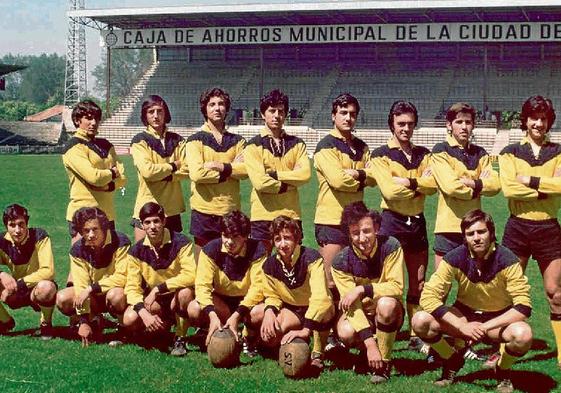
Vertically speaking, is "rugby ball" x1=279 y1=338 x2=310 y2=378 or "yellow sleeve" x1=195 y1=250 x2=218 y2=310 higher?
"yellow sleeve" x1=195 y1=250 x2=218 y2=310

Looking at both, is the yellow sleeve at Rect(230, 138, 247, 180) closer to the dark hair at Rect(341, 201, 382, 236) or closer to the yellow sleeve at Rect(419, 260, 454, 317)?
the dark hair at Rect(341, 201, 382, 236)

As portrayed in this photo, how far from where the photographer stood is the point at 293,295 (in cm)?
553

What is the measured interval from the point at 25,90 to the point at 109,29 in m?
97.6

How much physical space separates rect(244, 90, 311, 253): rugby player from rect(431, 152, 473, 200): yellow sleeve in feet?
3.36

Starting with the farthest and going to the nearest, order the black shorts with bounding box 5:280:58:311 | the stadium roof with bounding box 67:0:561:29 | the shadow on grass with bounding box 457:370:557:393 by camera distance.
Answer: the stadium roof with bounding box 67:0:561:29 → the black shorts with bounding box 5:280:58:311 → the shadow on grass with bounding box 457:370:557:393

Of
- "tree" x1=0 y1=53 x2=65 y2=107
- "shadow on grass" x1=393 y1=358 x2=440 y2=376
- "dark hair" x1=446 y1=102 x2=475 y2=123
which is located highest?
"tree" x1=0 y1=53 x2=65 y2=107

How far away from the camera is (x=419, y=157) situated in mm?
5934

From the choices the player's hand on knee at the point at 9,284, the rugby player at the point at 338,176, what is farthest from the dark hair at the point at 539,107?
the player's hand on knee at the point at 9,284

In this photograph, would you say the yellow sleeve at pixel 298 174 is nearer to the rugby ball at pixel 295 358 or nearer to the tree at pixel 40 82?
the rugby ball at pixel 295 358

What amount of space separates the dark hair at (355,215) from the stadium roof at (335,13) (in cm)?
3032

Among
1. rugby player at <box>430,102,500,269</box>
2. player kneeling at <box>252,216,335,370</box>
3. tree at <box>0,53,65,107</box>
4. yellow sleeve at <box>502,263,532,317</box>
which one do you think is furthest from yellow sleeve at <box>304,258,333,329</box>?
tree at <box>0,53,65,107</box>

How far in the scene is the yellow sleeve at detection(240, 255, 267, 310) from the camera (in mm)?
5609

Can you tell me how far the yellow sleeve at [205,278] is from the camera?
221 inches

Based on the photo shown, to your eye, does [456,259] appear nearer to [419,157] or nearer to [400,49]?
[419,157]
